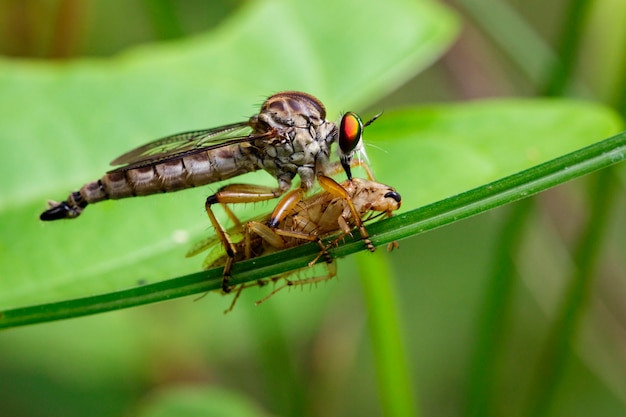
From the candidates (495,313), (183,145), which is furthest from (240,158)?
(495,313)

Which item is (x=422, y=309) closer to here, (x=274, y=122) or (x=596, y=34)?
(x=596, y=34)

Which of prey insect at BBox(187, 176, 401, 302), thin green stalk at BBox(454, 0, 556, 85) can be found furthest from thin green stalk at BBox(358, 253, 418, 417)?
thin green stalk at BBox(454, 0, 556, 85)

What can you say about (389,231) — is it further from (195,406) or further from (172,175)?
(195,406)

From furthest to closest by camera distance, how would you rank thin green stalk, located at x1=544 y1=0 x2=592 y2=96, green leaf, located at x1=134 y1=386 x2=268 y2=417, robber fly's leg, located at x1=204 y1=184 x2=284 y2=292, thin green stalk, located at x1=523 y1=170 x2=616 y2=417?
thin green stalk, located at x1=544 y1=0 x2=592 y2=96 < green leaf, located at x1=134 y1=386 x2=268 y2=417 < thin green stalk, located at x1=523 y1=170 x2=616 y2=417 < robber fly's leg, located at x1=204 y1=184 x2=284 y2=292

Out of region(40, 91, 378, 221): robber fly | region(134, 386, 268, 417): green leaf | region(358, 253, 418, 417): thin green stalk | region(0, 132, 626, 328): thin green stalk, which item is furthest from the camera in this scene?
region(134, 386, 268, 417): green leaf

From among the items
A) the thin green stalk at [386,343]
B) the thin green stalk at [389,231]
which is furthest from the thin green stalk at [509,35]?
the thin green stalk at [389,231]

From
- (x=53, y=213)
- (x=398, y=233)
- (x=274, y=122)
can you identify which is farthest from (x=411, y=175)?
(x=53, y=213)

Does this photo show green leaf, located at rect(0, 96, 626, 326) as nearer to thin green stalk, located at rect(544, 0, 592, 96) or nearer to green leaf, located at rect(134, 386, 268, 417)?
thin green stalk, located at rect(544, 0, 592, 96)
